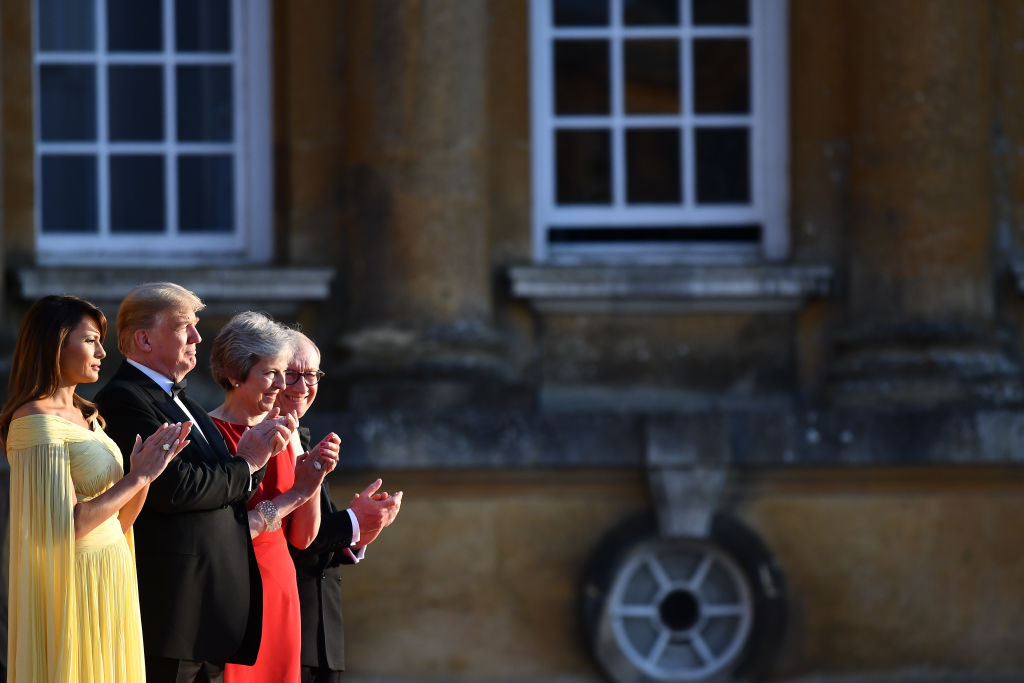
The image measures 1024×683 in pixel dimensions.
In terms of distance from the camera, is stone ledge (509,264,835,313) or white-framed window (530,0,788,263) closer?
stone ledge (509,264,835,313)

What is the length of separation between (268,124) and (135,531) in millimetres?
4035

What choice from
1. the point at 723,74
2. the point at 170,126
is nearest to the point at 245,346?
the point at 170,126

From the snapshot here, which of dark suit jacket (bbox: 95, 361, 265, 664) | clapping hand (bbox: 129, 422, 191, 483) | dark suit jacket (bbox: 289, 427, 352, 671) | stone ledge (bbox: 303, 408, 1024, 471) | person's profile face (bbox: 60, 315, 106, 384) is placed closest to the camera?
clapping hand (bbox: 129, 422, 191, 483)

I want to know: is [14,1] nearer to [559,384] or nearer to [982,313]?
[559,384]

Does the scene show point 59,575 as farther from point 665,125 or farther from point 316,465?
point 665,125

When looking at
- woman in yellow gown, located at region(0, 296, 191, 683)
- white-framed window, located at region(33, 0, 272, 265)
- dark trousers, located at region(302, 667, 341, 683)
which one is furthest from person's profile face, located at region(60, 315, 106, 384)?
white-framed window, located at region(33, 0, 272, 265)

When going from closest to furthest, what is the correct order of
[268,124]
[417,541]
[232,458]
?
1. [232,458]
2. [417,541]
3. [268,124]

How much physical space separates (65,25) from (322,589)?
165 inches

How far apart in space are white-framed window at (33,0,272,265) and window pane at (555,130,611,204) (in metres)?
1.34

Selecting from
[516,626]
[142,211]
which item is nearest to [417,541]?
[516,626]

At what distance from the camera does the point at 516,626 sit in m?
7.34

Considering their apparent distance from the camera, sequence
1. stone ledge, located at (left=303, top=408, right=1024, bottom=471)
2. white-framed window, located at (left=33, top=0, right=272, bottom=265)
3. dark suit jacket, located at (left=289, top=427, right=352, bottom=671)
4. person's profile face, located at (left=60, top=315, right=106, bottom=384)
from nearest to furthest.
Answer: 1. person's profile face, located at (left=60, top=315, right=106, bottom=384)
2. dark suit jacket, located at (left=289, top=427, right=352, bottom=671)
3. stone ledge, located at (left=303, top=408, right=1024, bottom=471)
4. white-framed window, located at (left=33, top=0, right=272, bottom=265)

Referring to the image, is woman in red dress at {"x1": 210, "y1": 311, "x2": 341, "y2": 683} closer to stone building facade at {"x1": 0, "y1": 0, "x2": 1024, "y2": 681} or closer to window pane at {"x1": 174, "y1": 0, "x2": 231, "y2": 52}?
stone building facade at {"x1": 0, "y1": 0, "x2": 1024, "y2": 681}

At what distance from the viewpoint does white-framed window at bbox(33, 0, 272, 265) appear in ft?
25.9
